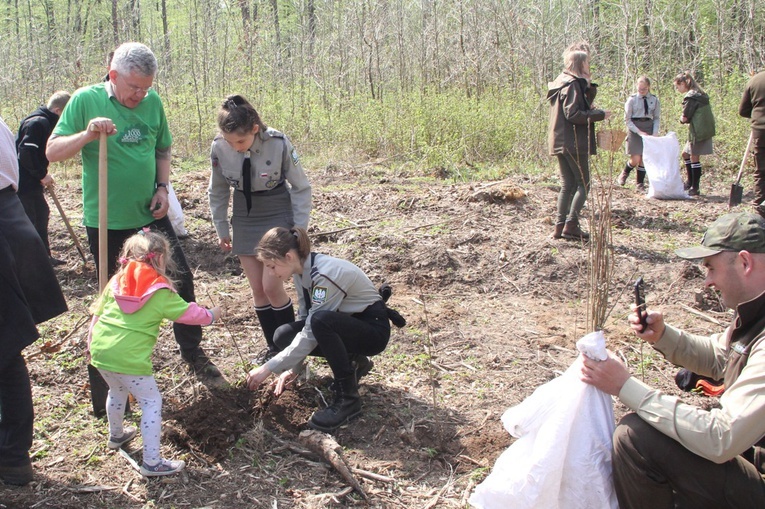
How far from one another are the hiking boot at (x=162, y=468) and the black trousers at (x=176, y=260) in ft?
3.17

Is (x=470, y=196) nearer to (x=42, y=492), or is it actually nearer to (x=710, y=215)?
(x=710, y=215)

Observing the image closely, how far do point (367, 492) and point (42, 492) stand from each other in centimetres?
149

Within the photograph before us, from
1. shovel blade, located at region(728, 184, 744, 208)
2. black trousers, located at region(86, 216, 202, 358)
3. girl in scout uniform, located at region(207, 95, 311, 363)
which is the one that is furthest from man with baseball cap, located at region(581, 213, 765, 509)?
shovel blade, located at region(728, 184, 744, 208)

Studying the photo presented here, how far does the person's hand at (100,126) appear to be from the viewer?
332cm

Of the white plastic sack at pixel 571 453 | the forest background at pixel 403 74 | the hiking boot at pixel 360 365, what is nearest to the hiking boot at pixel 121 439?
the hiking boot at pixel 360 365

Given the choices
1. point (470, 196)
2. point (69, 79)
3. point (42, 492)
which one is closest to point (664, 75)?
point (470, 196)

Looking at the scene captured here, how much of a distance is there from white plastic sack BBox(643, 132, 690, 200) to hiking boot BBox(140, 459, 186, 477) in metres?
7.82

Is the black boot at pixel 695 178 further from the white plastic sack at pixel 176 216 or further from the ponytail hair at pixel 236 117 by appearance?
the ponytail hair at pixel 236 117

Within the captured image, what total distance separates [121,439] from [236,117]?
5.83 ft

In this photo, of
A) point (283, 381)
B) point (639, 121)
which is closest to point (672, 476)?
point (283, 381)

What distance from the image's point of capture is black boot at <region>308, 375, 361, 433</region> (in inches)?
138

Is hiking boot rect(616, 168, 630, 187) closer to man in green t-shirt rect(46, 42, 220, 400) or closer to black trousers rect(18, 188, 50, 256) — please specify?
black trousers rect(18, 188, 50, 256)

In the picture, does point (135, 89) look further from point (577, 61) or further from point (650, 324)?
point (577, 61)

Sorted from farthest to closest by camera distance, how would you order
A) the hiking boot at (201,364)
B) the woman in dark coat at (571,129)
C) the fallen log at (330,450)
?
the woman in dark coat at (571,129)
the hiking boot at (201,364)
the fallen log at (330,450)
